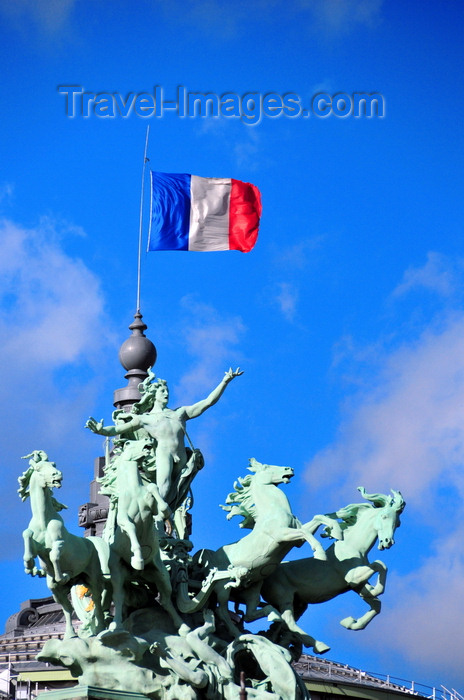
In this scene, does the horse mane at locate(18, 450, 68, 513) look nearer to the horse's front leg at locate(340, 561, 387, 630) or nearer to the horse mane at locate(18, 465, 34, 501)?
the horse mane at locate(18, 465, 34, 501)

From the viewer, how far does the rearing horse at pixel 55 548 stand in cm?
2612

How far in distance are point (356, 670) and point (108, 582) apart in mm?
18912

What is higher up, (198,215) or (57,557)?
(198,215)

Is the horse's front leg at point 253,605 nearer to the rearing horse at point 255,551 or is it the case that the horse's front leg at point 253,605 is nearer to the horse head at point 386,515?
the rearing horse at point 255,551

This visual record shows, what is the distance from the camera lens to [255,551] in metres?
28.7

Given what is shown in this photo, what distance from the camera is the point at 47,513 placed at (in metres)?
26.5

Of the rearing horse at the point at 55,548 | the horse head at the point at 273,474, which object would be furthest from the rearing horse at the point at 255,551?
the rearing horse at the point at 55,548

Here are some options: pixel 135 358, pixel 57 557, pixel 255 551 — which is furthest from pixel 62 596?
pixel 135 358

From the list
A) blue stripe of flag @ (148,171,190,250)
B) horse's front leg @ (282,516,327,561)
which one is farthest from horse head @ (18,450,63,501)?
blue stripe of flag @ (148,171,190,250)

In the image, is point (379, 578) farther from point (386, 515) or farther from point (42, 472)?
point (42, 472)

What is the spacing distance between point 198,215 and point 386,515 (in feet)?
31.0

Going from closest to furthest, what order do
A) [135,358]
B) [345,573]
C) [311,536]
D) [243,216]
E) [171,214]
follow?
[311,536] < [345,573] < [171,214] < [243,216] < [135,358]

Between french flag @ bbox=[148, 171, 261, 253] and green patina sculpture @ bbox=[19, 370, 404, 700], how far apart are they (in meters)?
5.12

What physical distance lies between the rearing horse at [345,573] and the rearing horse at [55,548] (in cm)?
394
